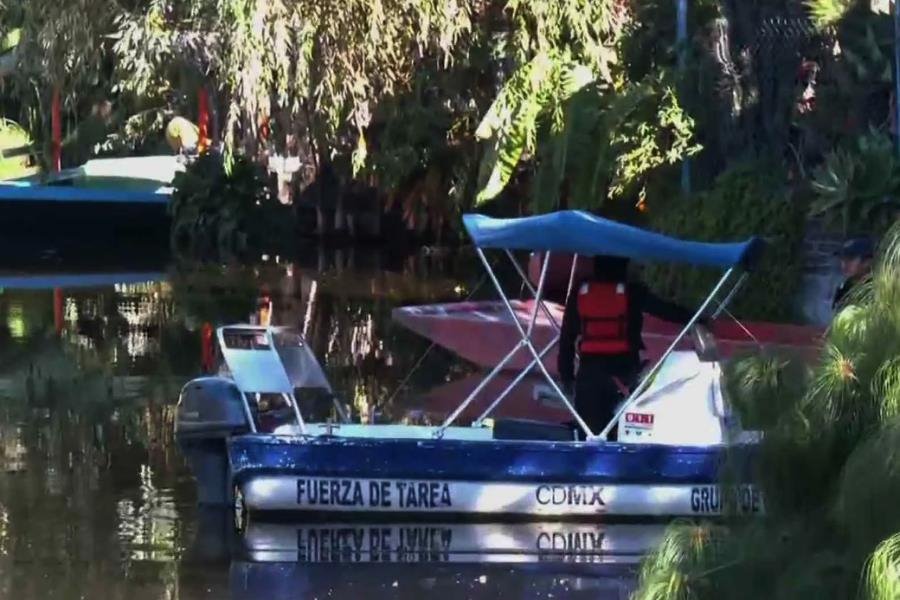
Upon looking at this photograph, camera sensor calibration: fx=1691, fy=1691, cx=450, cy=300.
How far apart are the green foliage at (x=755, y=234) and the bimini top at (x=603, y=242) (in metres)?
7.50

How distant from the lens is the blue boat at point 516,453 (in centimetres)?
954

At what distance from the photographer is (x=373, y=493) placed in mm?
9609

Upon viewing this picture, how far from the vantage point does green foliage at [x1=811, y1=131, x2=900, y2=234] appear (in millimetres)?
16281

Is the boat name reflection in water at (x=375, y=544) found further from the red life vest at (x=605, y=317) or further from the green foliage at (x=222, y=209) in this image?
the green foliage at (x=222, y=209)

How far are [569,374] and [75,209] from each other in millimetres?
25976

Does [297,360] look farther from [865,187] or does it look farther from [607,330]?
[865,187]

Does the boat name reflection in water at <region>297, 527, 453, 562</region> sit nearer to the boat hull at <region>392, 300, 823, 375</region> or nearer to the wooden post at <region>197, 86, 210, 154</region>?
the boat hull at <region>392, 300, 823, 375</region>

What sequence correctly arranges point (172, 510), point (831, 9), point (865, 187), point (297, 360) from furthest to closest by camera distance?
point (831, 9) < point (865, 187) < point (297, 360) < point (172, 510)

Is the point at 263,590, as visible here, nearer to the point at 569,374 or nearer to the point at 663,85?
the point at 569,374

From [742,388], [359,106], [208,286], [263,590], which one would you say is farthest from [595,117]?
[742,388]

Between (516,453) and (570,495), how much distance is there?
1.32 feet

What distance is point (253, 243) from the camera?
109 feet

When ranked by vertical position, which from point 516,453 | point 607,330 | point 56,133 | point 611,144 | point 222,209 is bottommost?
point 516,453

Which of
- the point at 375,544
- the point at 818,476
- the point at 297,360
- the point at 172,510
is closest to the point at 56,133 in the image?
the point at 297,360
